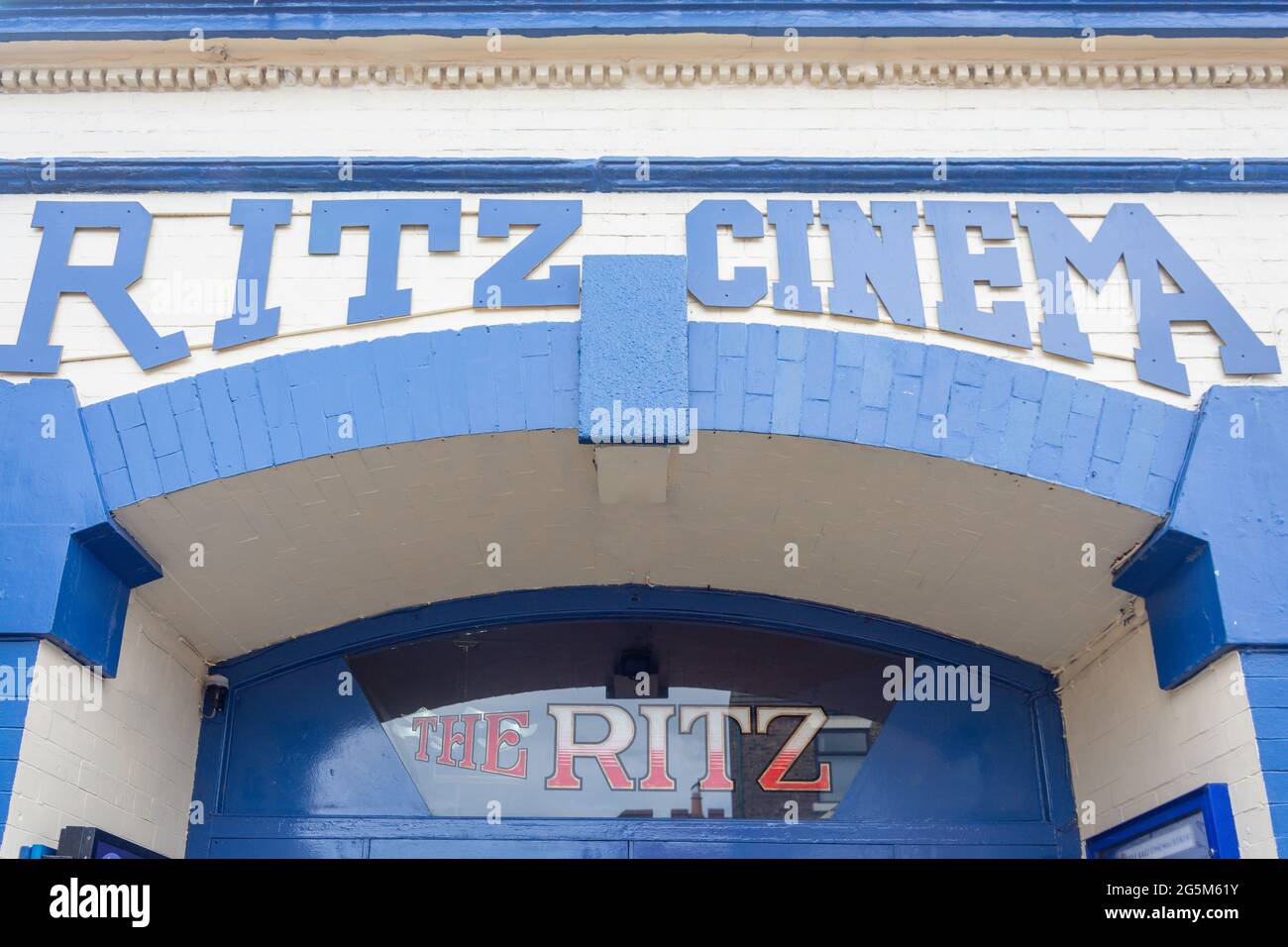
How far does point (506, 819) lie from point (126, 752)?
6.42 ft

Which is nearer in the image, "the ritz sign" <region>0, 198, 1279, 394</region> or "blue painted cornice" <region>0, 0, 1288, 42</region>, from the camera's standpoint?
"the ritz sign" <region>0, 198, 1279, 394</region>

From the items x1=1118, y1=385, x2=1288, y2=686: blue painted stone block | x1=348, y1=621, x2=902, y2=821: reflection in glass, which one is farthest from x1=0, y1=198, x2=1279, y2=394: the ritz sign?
x1=348, y1=621, x2=902, y2=821: reflection in glass

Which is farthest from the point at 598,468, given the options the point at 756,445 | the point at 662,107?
the point at 662,107

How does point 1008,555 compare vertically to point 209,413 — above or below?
below

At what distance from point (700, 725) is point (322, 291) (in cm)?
311

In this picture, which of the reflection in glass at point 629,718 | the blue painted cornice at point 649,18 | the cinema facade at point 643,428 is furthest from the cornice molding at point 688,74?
the reflection in glass at point 629,718

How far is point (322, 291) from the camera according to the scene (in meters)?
6.37

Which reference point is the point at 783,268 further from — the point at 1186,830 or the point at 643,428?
the point at 1186,830

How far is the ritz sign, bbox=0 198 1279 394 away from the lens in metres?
6.21

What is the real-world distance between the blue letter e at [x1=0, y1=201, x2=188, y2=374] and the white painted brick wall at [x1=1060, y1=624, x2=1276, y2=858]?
498 cm

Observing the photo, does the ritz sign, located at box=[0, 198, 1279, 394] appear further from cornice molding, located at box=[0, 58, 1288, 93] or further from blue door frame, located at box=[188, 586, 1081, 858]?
blue door frame, located at box=[188, 586, 1081, 858]
